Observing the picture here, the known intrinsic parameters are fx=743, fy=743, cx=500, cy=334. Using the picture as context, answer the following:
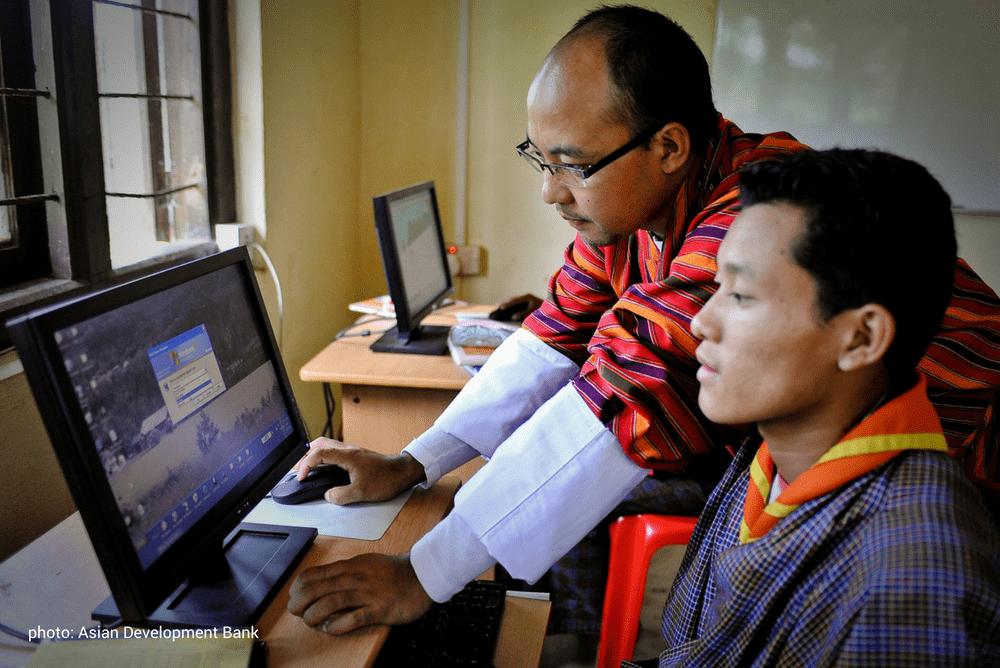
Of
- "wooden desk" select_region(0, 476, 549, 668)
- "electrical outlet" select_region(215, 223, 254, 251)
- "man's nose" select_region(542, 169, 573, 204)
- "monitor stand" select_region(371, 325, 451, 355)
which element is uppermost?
"man's nose" select_region(542, 169, 573, 204)

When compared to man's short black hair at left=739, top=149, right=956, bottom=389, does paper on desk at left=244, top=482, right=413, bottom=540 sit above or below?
below

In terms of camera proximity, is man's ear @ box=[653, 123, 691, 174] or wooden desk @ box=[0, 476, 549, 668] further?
man's ear @ box=[653, 123, 691, 174]

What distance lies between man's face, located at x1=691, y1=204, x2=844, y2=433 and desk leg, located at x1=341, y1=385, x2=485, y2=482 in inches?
44.5

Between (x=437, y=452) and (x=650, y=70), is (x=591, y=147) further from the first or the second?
(x=437, y=452)

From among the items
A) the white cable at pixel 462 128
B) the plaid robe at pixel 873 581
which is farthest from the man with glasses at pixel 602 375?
the white cable at pixel 462 128

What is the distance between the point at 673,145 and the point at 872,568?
72cm

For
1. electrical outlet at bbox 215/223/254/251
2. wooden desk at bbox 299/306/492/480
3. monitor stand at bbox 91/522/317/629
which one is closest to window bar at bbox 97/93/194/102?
electrical outlet at bbox 215/223/254/251

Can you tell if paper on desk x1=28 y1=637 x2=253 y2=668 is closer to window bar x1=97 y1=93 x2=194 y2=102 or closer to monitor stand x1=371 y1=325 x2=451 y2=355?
window bar x1=97 y1=93 x2=194 y2=102

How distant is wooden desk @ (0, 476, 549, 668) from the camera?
81 centimetres

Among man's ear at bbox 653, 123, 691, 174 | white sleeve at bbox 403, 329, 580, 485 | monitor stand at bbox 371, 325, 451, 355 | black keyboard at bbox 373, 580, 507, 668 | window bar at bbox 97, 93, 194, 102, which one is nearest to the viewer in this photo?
black keyboard at bbox 373, 580, 507, 668

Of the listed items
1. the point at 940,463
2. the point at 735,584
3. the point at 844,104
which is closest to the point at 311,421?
the point at 735,584

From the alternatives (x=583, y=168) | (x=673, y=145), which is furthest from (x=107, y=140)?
(x=673, y=145)

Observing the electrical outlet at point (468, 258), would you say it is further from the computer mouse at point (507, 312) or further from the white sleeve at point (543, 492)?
the white sleeve at point (543, 492)

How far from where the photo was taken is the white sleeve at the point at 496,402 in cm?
132
